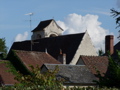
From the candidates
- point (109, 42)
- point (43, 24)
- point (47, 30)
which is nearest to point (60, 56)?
point (109, 42)

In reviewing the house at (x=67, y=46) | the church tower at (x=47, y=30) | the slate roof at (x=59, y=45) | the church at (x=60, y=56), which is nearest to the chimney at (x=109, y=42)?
the church at (x=60, y=56)

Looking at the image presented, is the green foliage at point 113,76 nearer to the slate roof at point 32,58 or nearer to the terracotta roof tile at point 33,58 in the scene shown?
the slate roof at point 32,58

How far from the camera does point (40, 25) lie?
7906 centimetres

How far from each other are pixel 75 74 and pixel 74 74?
14 centimetres

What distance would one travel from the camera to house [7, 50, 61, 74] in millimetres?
44875

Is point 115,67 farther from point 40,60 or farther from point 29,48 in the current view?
point 29,48

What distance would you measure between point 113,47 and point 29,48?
713 inches

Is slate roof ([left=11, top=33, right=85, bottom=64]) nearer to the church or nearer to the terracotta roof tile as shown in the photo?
the church

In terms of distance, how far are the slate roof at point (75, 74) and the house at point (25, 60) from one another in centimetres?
388

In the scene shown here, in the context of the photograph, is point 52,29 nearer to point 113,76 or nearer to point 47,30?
point 47,30

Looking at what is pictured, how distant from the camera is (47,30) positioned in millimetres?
76688

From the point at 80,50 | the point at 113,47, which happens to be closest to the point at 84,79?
the point at 113,47

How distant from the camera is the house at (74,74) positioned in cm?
4028

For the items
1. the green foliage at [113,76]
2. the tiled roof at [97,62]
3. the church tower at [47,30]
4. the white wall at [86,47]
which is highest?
the church tower at [47,30]
